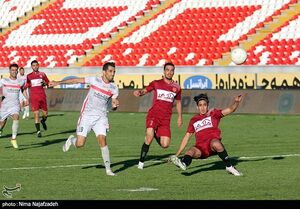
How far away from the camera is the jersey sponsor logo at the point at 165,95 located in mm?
19984

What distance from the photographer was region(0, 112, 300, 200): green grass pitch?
48.6ft

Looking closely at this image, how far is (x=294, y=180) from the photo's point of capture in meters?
16.5

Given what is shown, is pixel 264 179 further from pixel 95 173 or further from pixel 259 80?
pixel 259 80

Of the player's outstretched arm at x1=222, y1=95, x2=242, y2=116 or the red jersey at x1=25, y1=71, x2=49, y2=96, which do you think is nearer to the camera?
the player's outstretched arm at x1=222, y1=95, x2=242, y2=116

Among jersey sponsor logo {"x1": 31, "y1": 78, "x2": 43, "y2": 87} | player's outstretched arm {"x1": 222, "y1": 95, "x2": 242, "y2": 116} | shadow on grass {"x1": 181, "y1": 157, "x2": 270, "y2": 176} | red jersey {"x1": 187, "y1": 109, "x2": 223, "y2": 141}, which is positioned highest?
jersey sponsor logo {"x1": 31, "y1": 78, "x2": 43, "y2": 87}

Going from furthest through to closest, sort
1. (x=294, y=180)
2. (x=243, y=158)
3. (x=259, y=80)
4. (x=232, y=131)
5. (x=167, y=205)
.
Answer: (x=259, y=80)
(x=232, y=131)
(x=243, y=158)
(x=294, y=180)
(x=167, y=205)

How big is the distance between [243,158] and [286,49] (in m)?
26.5

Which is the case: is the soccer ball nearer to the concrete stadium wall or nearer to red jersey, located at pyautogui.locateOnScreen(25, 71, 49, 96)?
the concrete stadium wall

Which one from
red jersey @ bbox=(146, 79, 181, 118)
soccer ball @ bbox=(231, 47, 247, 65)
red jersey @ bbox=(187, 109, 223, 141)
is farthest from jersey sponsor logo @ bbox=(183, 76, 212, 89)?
red jersey @ bbox=(187, 109, 223, 141)

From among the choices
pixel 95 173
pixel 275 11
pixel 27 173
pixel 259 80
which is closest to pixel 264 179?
pixel 95 173

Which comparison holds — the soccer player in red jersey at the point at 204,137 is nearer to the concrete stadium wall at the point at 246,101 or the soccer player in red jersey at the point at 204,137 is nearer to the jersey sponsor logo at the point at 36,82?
the jersey sponsor logo at the point at 36,82

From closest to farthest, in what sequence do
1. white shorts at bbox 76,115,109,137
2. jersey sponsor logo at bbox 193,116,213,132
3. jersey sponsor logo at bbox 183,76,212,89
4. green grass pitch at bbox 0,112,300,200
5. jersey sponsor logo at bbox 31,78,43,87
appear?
green grass pitch at bbox 0,112,300,200 < jersey sponsor logo at bbox 193,116,213,132 < white shorts at bbox 76,115,109,137 < jersey sponsor logo at bbox 31,78,43,87 < jersey sponsor logo at bbox 183,76,212,89

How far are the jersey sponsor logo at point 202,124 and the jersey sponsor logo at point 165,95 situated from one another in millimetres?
2114

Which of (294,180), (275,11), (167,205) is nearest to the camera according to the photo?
(167,205)
